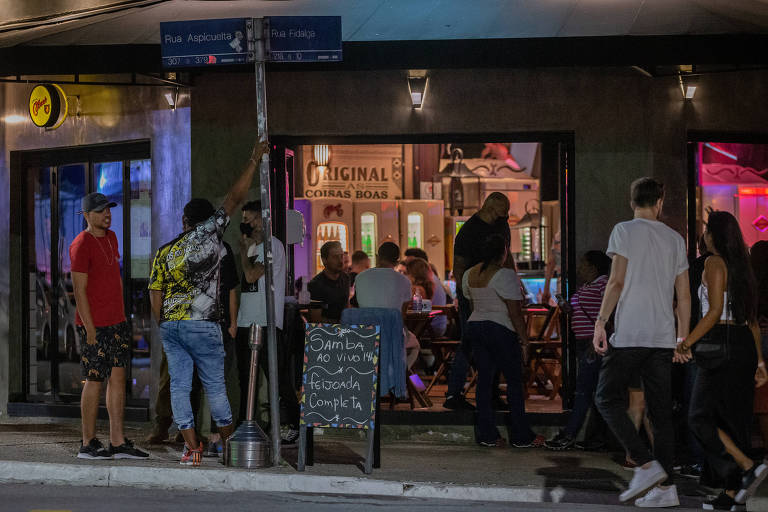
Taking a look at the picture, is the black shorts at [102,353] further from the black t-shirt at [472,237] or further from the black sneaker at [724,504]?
the black sneaker at [724,504]

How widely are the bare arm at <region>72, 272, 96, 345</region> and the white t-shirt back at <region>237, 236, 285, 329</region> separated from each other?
142cm

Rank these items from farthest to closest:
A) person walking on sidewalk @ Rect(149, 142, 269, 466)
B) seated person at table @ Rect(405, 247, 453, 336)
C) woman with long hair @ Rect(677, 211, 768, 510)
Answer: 1. seated person at table @ Rect(405, 247, 453, 336)
2. person walking on sidewalk @ Rect(149, 142, 269, 466)
3. woman with long hair @ Rect(677, 211, 768, 510)

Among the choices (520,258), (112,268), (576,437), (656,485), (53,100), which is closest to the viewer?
(656,485)

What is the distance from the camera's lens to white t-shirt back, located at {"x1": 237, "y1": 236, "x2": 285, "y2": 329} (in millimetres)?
9820

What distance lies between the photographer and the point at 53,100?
1225 cm

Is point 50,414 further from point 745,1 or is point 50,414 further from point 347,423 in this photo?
point 745,1

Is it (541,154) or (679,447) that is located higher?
(541,154)

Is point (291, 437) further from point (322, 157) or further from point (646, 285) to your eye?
point (322, 157)

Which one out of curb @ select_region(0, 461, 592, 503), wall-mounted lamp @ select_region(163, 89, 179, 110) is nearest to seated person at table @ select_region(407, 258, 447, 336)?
wall-mounted lamp @ select_region(163, 89, 179, 110)

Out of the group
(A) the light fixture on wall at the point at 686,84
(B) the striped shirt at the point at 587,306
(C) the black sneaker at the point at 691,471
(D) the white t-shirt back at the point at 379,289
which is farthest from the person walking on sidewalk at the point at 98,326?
(A) the light fixture on wall at the point at 686,84

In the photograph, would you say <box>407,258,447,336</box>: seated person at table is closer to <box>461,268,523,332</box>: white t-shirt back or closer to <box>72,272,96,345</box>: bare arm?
<box>461,268,523,332</box>: white t-shirt back

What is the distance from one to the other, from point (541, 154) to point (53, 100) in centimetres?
958

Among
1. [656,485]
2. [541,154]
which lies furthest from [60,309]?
[541,154]

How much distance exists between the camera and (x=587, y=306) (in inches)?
393
